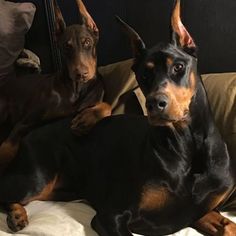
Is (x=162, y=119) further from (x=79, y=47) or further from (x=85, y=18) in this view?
(x=85, y=18)

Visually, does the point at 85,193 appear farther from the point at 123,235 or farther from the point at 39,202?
the point at 123,235

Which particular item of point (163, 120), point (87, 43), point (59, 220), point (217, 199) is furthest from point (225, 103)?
point (59, 220)

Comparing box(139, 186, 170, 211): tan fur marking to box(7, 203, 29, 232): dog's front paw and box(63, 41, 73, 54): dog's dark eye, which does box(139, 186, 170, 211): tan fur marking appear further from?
box(63, 41, 73, 54): dog's dark eye

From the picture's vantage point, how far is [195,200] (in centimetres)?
154

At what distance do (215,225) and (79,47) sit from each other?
37.9 inches

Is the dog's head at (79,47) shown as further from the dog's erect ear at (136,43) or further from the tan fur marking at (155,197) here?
the tan fur marking at (155,197)

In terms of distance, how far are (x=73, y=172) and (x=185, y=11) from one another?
92 centimetres

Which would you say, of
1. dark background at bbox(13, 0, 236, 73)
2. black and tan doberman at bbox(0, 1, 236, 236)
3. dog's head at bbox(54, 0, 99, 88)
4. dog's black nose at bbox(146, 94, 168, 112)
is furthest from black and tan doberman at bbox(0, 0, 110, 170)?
dog's black nose at bbox(146, 94, 168, 112)

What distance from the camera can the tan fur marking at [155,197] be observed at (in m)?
1.53

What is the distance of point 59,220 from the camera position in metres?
1.65

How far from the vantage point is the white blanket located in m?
1.59

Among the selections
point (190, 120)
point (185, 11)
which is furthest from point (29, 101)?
point (190, 120)

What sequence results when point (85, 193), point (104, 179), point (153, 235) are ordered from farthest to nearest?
point (85, 193), point (104, 179), point (153, 235)

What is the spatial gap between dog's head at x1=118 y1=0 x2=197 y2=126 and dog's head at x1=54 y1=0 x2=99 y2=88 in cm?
51
